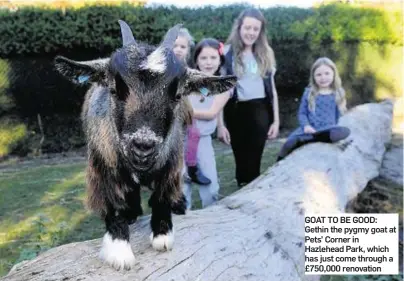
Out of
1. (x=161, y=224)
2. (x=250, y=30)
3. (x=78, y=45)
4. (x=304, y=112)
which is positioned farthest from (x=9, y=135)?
(x=161, y=224)

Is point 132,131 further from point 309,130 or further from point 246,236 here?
point 309,130

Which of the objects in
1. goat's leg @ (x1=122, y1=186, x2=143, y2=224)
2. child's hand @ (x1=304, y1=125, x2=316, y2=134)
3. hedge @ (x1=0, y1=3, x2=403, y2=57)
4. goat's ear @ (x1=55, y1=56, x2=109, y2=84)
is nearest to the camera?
goat's ear @ (x1=55, y1=56, x2=109, y2=84)

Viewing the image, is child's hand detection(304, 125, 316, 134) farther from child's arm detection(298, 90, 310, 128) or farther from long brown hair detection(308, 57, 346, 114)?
long brown hair detection(308, 57, 346, 114)

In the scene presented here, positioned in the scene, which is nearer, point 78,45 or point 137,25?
point 78,45

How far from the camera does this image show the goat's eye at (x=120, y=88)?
2.60 meters

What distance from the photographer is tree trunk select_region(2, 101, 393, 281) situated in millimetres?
2547

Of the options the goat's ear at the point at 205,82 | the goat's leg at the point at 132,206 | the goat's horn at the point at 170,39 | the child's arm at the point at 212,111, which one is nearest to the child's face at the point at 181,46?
the child's arm at the point at 212,111

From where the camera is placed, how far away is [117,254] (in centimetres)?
254

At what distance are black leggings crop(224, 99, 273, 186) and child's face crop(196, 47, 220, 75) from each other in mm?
1118

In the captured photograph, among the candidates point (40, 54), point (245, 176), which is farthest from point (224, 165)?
point (40, 54)

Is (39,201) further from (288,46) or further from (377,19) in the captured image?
(377,19)

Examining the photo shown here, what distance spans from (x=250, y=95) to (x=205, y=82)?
A: 2.77m

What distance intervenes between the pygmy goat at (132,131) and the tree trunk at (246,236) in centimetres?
12

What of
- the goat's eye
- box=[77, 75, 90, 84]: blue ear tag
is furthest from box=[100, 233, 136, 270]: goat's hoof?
box=[77, 75, 90, 84]: blue ear tag
